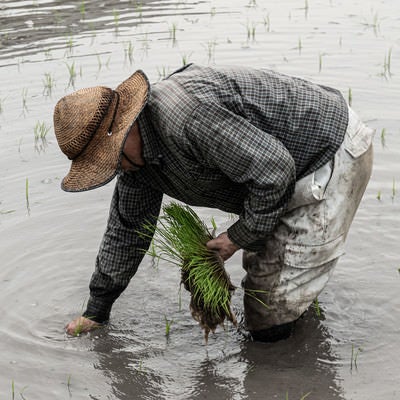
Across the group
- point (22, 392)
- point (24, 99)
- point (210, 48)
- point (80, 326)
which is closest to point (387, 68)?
point (210, 48)

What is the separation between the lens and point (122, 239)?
3.75 metres

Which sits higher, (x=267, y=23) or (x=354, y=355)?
(x=267, y=23)

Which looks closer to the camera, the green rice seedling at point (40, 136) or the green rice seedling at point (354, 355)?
the green rice seedling at point (354, 355)

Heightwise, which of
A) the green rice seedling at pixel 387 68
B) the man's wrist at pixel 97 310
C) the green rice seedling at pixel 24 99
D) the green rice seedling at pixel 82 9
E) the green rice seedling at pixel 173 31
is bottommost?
the man's wrist at pixel 97 310

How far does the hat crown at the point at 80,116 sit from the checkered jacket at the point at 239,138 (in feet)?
0.54

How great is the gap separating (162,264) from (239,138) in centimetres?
188

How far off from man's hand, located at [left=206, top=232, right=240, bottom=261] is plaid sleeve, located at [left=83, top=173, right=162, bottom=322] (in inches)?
14.0

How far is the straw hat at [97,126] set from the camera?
3.03 meters

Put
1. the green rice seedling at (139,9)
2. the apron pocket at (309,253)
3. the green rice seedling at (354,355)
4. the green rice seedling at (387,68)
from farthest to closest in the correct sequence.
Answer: the green rice seedling at (139,9)
the green rice seedling at (387,68)
the green rice seedling at (354,355)
the apron pocket at (309,253)

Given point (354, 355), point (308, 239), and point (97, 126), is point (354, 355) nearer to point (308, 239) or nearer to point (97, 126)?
point (308, 239)

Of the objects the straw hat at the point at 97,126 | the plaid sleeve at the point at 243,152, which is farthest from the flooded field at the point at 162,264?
the straw hat at the point at 97,126

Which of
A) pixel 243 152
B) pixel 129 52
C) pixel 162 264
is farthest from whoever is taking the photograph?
pixel 129 52

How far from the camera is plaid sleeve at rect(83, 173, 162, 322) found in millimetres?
3605

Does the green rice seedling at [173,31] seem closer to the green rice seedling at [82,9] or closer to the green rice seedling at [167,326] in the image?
the green rice seedling at [82,9]
